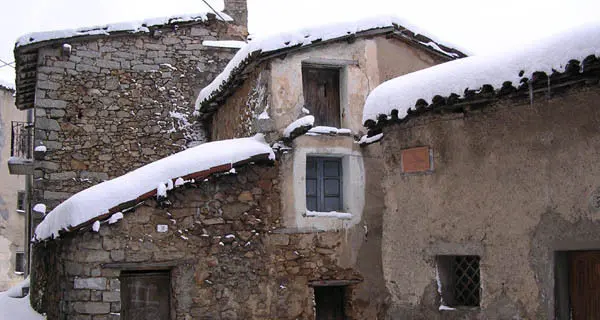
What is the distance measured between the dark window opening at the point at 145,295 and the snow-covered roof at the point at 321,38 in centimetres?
325

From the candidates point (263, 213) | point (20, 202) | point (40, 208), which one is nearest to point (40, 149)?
point (40, 208)

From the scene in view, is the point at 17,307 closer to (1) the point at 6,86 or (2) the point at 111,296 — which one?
(2) the point at 111,296

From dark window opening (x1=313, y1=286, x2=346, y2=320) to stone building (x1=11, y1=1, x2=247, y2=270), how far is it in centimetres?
443

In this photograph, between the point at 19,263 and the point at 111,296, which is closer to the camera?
the point at 111,296

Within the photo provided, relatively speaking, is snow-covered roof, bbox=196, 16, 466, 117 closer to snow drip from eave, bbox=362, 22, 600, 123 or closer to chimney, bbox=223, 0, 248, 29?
snow drip from eave, bbox=362, 22, 600, 123

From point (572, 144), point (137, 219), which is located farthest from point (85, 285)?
point (572, 144)

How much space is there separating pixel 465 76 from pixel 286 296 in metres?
4.60

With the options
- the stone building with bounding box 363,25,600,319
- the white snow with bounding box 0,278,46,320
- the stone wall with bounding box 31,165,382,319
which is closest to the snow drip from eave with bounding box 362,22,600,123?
the stone building with bounding box 363,25,600,319

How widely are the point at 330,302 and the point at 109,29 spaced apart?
250 inches

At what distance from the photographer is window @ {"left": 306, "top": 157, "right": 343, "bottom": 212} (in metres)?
10.5

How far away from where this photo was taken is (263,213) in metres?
10.1

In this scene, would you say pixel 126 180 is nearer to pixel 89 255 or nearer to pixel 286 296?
pixel 89 255

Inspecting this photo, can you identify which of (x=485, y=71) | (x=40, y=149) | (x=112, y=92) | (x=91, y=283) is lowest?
(x=91, y=283)

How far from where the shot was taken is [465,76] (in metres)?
6.71
